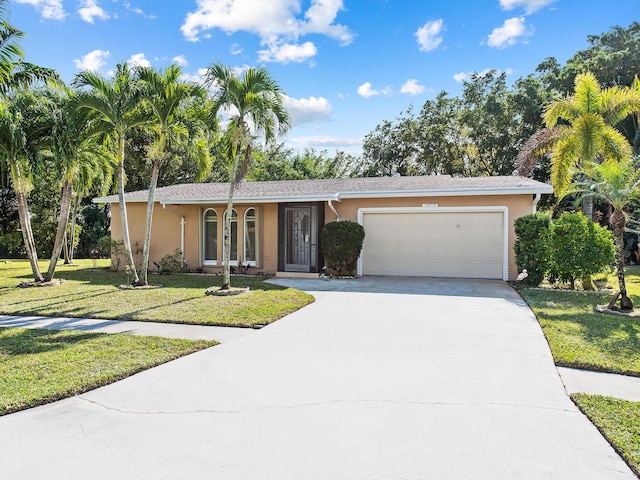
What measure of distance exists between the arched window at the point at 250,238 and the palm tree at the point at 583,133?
9.47 meters

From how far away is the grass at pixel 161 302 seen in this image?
26.1ft

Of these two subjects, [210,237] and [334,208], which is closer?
[334,208]

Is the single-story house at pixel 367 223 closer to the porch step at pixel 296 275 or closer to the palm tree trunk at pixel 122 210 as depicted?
the porch step at pixel 296 275

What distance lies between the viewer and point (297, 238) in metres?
14.8

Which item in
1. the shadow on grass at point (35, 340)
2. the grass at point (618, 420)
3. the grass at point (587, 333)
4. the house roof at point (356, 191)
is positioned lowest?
the grass at point (618, 420)

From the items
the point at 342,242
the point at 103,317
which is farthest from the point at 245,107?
the point at 103,317

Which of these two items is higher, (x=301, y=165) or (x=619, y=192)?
(x=301, y=165)

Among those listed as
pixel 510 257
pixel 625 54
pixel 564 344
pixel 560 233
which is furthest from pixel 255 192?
pixel 625 54

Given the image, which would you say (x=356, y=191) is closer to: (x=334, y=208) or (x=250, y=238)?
(x=334, y=208)

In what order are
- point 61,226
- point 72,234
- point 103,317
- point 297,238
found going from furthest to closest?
point 72,234
point 297,238
point 61,226
point 103,317

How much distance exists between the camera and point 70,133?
38.1ft

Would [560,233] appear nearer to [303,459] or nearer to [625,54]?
[303,459]

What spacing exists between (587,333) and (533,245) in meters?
5.04

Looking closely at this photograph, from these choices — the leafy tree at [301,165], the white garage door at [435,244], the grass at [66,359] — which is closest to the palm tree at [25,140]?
the grass at [66,359]
